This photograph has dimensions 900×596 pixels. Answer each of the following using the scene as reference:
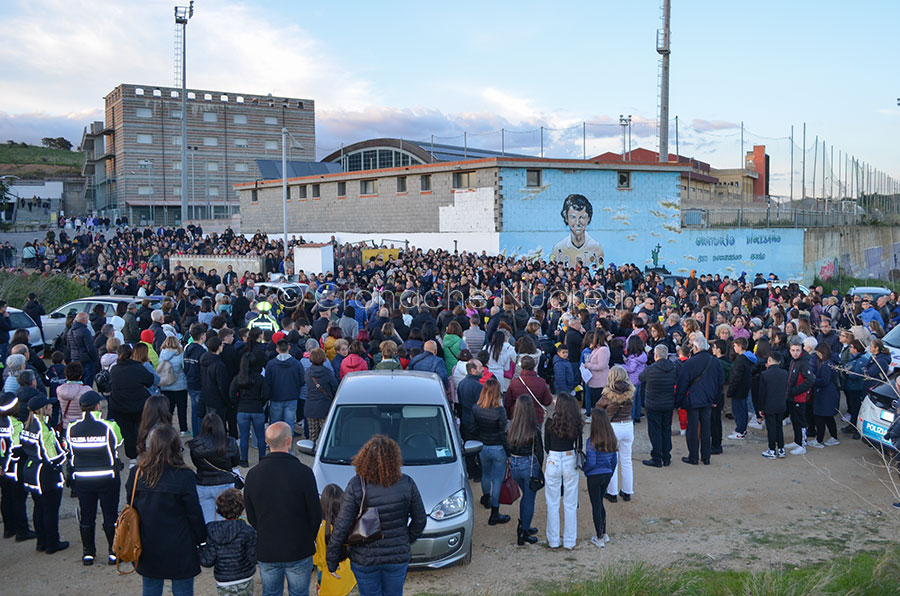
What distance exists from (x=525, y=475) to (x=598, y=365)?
3988mm

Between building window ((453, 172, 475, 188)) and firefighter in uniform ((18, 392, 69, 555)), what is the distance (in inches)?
1028

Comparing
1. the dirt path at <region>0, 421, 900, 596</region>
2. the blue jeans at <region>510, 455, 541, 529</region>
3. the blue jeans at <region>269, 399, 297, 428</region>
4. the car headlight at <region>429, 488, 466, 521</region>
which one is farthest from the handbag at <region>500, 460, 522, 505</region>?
the blue jeans at <region>269, 399, 297, 428</region>

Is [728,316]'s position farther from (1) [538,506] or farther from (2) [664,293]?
(1) [538,506]

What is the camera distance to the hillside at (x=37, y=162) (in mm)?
78750

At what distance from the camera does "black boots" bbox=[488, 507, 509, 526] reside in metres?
7.73

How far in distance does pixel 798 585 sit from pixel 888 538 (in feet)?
7.59

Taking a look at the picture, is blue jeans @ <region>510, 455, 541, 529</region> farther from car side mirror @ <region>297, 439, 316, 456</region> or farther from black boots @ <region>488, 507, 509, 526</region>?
car side mirror @ <region>297, 439, 316, 456</region>

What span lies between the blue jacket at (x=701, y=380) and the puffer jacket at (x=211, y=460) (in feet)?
20.2

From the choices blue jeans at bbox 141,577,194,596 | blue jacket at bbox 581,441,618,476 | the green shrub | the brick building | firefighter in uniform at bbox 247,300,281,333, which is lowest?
blue jeans at bbox 141,577,194,596

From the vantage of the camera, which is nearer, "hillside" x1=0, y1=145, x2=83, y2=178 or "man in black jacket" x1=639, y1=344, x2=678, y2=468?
"man in black jacket" x1=639, y1=344, x2=678, y2=468

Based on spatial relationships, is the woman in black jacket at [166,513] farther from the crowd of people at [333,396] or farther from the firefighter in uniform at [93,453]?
the firefighter in uniform at [93,453]

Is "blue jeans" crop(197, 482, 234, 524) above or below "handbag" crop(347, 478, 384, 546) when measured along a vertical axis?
below

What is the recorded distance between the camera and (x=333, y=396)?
9141mm

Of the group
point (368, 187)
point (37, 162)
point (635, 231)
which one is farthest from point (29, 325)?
point (37, 162)
